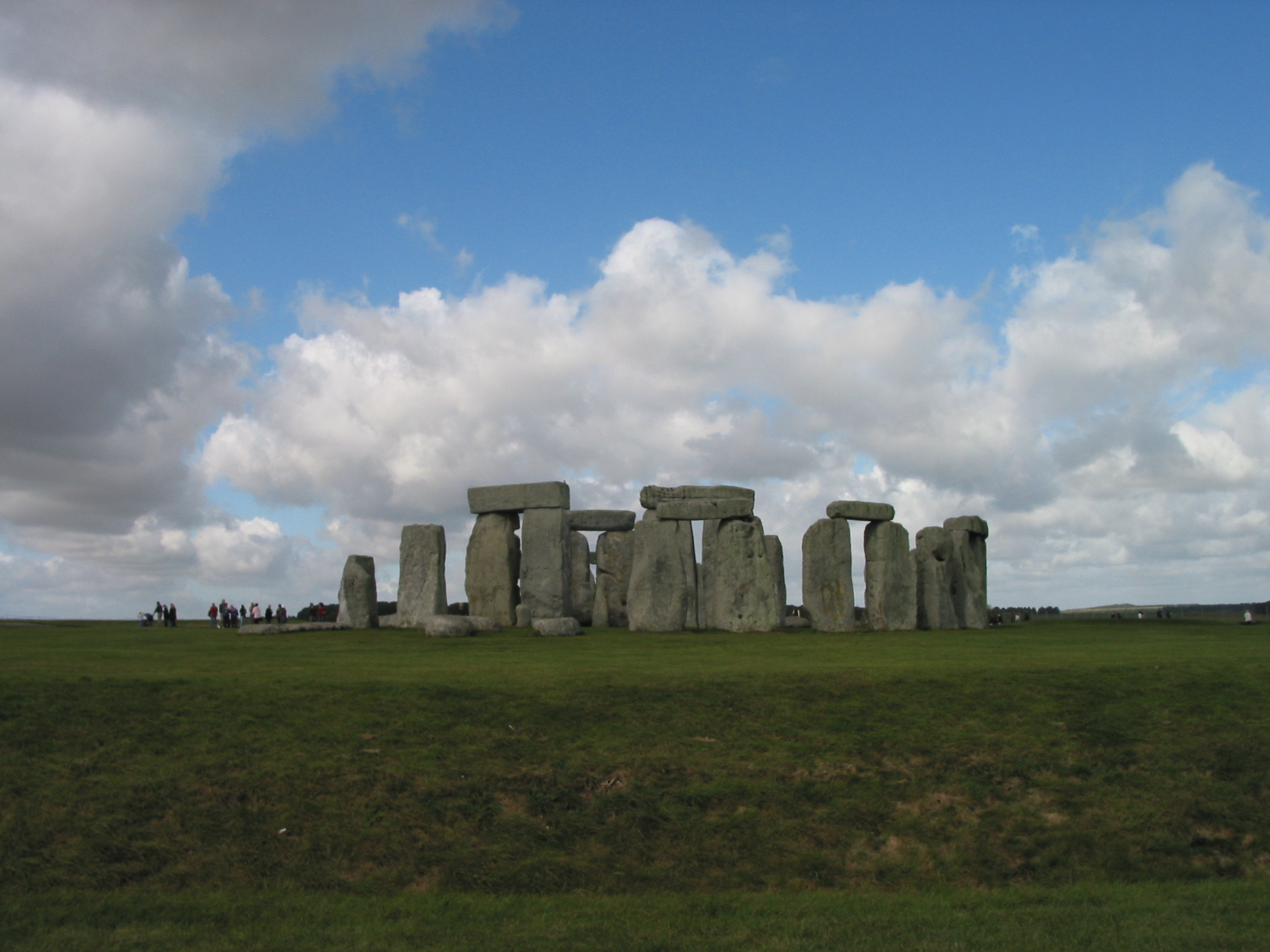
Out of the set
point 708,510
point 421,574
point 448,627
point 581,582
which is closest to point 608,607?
point 581,582

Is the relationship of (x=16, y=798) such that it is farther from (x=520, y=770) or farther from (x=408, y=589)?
(x=408, y=589)

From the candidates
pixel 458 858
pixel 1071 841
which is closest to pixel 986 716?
pixel 1071 841

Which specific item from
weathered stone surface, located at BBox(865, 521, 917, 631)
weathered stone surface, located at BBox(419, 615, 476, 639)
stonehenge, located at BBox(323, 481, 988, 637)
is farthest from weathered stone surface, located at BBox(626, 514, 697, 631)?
weathered stone surface, located at BBox(865, 521, 917, 631)

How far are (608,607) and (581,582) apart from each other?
7.09 ft

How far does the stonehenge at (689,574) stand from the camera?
77.4 ft

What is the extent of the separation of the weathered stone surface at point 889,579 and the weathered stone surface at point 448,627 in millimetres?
9725

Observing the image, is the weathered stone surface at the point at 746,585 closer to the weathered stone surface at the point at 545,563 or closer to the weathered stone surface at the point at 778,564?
the weathered stone surface at the point at 778,564

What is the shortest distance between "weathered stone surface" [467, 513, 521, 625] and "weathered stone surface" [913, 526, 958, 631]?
396 inches

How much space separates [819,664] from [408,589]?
1358cm

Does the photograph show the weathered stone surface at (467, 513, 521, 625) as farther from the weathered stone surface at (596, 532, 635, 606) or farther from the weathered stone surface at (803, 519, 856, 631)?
the weathered stone surface at (803, 519, 856, 631)

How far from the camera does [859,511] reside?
2438cm

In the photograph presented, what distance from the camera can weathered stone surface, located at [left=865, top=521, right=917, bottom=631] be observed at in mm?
24359

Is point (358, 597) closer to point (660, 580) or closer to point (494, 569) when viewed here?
point (494, 569)

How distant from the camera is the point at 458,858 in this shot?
8.84 m
